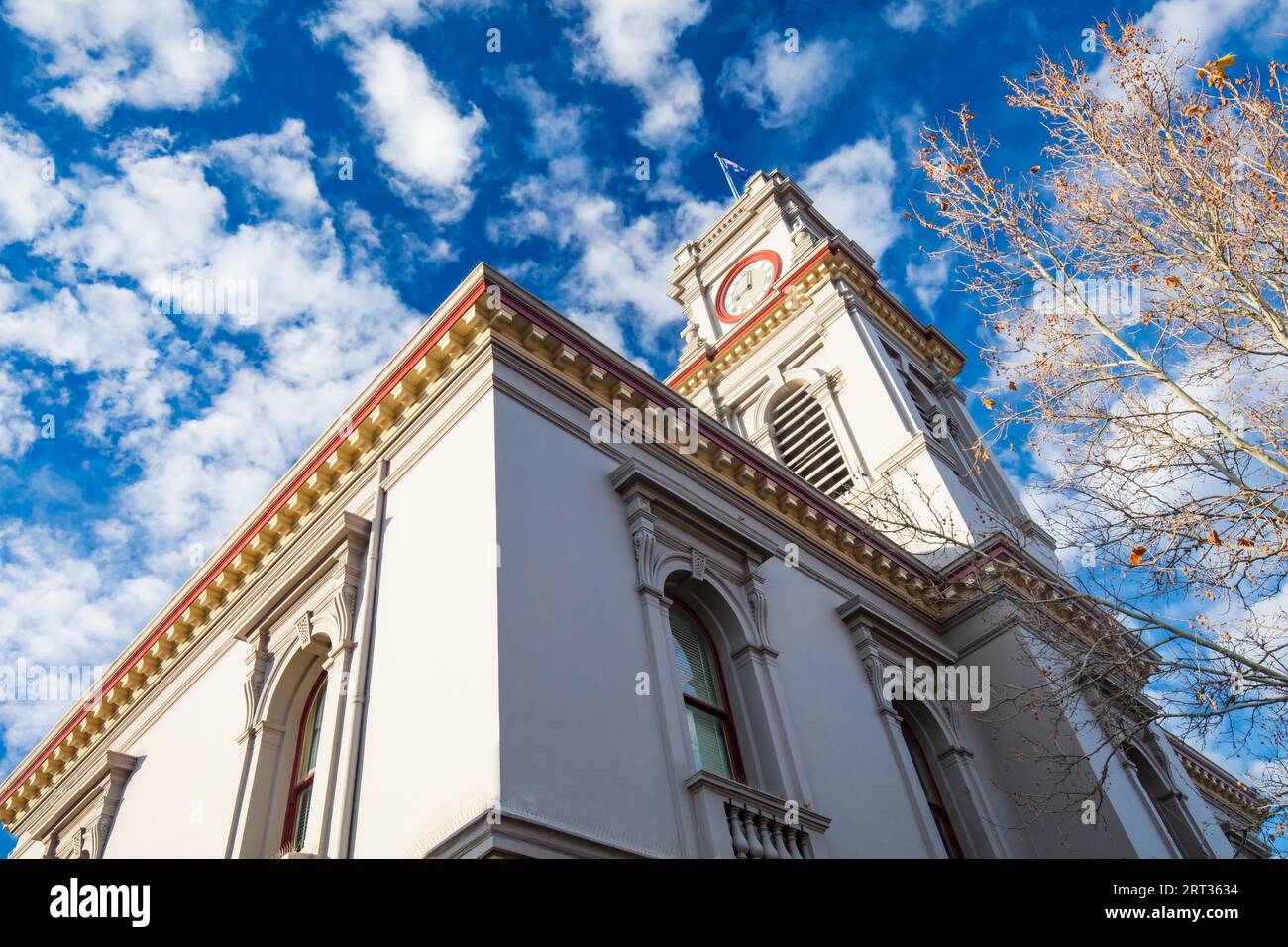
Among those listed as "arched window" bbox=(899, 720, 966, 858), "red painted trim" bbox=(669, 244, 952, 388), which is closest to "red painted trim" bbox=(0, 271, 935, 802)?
"arched window" bbox=(899, 720, 966, 858)

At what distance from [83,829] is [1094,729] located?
1657cm

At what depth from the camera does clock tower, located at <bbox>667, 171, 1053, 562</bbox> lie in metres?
20.1

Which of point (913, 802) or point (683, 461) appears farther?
point (683, 461)

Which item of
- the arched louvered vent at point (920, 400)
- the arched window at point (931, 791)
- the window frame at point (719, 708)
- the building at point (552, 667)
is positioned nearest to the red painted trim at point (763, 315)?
the arched louvered vent at point (920, 400)

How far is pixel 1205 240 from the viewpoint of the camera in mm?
8922

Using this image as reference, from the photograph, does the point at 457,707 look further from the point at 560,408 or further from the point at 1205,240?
the point at 1205,240

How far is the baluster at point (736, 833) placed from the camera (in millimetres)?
9016

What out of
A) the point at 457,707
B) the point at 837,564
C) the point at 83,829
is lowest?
the point at 457,707

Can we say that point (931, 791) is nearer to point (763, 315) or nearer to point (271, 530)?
point (271, 530)

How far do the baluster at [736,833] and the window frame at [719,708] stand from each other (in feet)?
3.22

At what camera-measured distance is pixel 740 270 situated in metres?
30.5

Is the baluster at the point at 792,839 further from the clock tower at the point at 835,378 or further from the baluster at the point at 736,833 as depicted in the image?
the clock tower at the point at 835,378
